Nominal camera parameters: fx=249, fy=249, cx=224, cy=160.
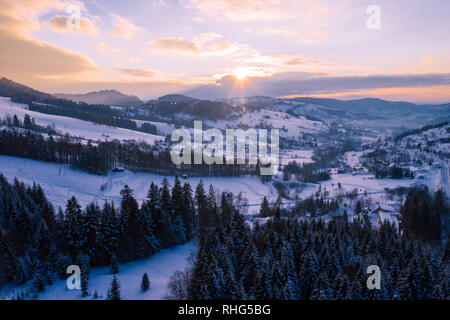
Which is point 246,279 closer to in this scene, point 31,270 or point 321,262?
point 321,262

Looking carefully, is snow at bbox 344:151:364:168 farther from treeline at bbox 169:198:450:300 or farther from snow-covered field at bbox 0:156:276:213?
treeline at bbox 169:198:450:300

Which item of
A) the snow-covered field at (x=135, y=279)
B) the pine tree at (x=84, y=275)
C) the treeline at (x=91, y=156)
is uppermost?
the treeline at (x=91, y=156)

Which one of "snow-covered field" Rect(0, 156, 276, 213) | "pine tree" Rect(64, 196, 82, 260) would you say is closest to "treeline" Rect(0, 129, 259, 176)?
"snow-covered field" Rect(0, 156, 276, 213)

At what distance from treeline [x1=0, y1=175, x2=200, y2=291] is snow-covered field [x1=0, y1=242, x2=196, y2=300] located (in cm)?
138

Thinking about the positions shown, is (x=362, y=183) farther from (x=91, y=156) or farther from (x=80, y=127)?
(x=80, y=127)

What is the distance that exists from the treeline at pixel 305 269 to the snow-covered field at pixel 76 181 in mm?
36386

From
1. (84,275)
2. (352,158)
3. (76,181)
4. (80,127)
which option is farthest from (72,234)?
(352,158)

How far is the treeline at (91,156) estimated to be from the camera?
74.2m

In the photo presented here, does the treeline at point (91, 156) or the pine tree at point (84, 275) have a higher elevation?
the treeline at point (91, 156)

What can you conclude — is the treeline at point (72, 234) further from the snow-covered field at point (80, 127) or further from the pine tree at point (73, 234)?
the snow-covered field at point (80, 127)

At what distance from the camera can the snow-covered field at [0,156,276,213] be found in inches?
2288

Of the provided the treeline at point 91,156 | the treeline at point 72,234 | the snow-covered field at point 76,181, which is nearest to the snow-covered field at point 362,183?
the snow-covered field at point 76,181
